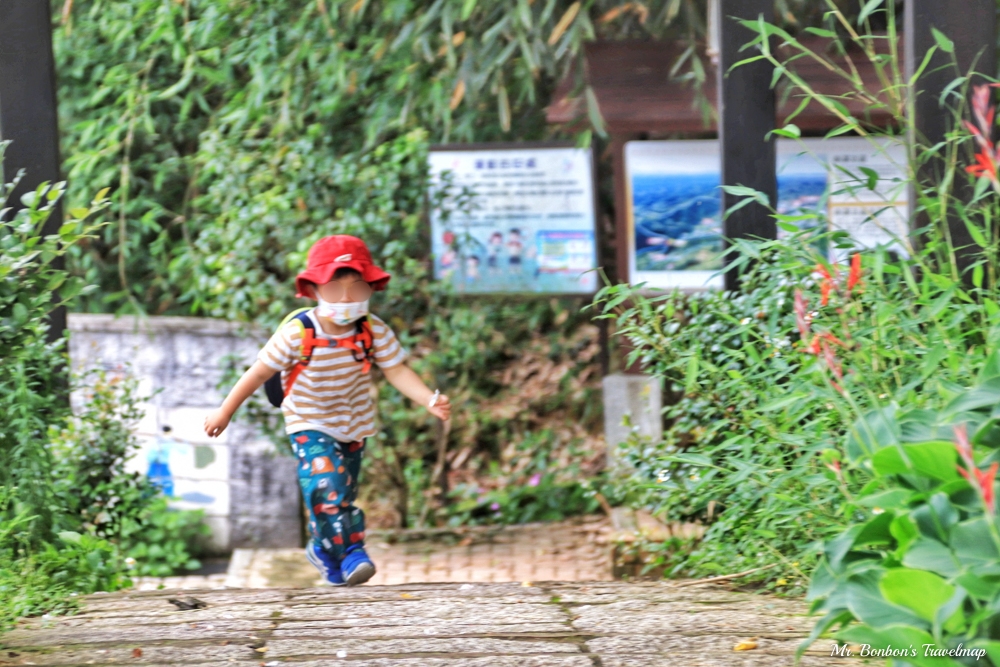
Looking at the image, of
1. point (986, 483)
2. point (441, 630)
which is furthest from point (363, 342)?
point (986, 483)

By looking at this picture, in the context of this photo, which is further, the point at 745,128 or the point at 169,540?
the point at 169,540

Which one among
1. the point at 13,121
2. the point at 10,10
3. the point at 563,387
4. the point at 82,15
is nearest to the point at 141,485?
the point at 13,121

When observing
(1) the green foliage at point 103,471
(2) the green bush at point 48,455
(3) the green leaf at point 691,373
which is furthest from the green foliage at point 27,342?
(3) the green leaf at point 691,373

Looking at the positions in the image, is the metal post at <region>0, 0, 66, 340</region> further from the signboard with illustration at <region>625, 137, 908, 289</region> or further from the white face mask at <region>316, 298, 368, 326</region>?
the signboard with illustration at <region>625, 137, 908, 289</region>

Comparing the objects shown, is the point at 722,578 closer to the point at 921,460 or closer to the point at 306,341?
the point at 921,460

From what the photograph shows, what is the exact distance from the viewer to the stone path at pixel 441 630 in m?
2.55

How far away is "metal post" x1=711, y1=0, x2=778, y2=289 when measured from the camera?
406 centimetres

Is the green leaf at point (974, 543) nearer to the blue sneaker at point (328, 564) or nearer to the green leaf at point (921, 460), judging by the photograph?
the green leaf at point (921, 460)

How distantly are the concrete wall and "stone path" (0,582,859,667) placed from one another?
10.4ft

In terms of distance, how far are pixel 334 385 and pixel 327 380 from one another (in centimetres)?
3

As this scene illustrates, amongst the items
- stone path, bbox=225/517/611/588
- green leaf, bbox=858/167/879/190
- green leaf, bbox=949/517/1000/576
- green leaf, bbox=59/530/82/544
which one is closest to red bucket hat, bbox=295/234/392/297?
green leaf, bbox=59/530/82/544

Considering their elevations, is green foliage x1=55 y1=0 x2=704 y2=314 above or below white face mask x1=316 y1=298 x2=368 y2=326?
above

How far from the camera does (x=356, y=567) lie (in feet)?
13.1

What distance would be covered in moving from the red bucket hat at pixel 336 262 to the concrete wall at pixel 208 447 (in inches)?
96.3
